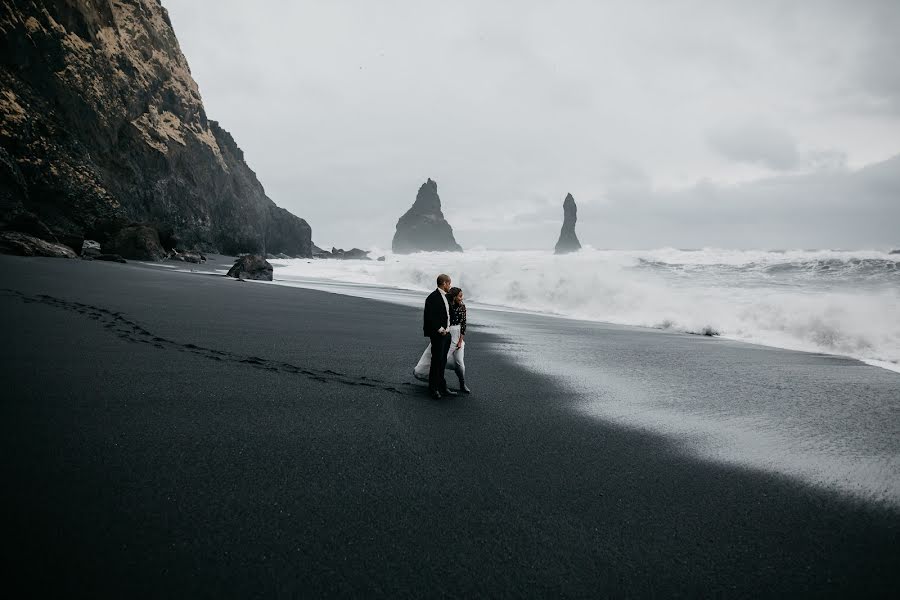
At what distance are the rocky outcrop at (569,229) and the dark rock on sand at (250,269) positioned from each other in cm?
10175

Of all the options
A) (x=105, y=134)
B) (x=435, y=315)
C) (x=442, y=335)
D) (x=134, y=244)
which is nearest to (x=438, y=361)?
(x=442, y=335)

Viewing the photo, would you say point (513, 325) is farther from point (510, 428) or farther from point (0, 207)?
point (0, 207)

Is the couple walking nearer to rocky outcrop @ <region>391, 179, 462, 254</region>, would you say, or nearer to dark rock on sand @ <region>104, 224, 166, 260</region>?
dark rock on sand @ <region>104, 224, 166, 260</region>

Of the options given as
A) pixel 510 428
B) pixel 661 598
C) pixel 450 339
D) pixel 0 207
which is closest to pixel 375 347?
pixel 450 339

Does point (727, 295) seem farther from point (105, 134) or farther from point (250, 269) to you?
point (105, 134)

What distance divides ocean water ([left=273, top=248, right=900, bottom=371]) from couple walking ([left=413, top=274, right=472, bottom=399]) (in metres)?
8.88

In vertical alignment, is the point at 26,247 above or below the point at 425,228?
below

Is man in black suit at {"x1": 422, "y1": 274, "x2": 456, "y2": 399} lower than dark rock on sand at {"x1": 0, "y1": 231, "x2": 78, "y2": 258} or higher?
lower

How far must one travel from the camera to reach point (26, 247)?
1569 cm

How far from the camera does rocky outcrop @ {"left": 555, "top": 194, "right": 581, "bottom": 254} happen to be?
115m

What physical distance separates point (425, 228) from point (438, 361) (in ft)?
440

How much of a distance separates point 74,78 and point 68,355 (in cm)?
3939

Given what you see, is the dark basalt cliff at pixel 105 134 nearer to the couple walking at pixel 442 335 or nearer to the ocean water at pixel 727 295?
the ocean water at pixel 727 295

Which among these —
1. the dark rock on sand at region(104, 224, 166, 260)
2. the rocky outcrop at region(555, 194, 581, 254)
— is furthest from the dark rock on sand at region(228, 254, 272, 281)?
the rocky outcrop at region(555, 194, 581, 254)
